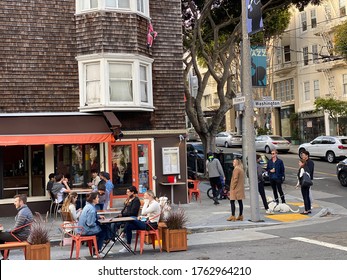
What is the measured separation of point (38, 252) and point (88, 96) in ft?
27.1

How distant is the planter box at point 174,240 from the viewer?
9.49 metres

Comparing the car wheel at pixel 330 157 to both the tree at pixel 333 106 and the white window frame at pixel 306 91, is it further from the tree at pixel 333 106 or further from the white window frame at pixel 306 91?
the white window frame at pixel 306 91

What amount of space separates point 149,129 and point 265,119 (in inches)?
1144

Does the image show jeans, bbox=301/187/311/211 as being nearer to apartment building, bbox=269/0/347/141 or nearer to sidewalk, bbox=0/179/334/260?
sidewalk, bbox=0/179/334/260

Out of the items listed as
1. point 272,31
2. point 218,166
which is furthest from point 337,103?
point 218,166

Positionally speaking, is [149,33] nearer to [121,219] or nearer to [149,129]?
[149,129]

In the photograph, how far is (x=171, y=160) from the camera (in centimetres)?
1681

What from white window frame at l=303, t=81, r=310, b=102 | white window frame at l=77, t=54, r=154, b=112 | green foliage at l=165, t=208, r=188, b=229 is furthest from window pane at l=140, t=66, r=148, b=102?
white window frame at l=303, t=81, r=310, b=102

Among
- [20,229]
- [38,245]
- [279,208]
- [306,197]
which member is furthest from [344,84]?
[38,245]

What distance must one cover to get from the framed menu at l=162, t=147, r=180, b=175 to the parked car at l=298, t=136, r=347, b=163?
505 inches

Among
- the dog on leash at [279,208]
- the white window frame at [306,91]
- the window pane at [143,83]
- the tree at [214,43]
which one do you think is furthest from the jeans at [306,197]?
the white window frame at [306,91]

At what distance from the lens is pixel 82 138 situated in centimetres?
1460

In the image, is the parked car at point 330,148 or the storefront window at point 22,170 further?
the parked car at point 330,148

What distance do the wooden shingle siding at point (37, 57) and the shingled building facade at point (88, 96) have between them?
3 cm
